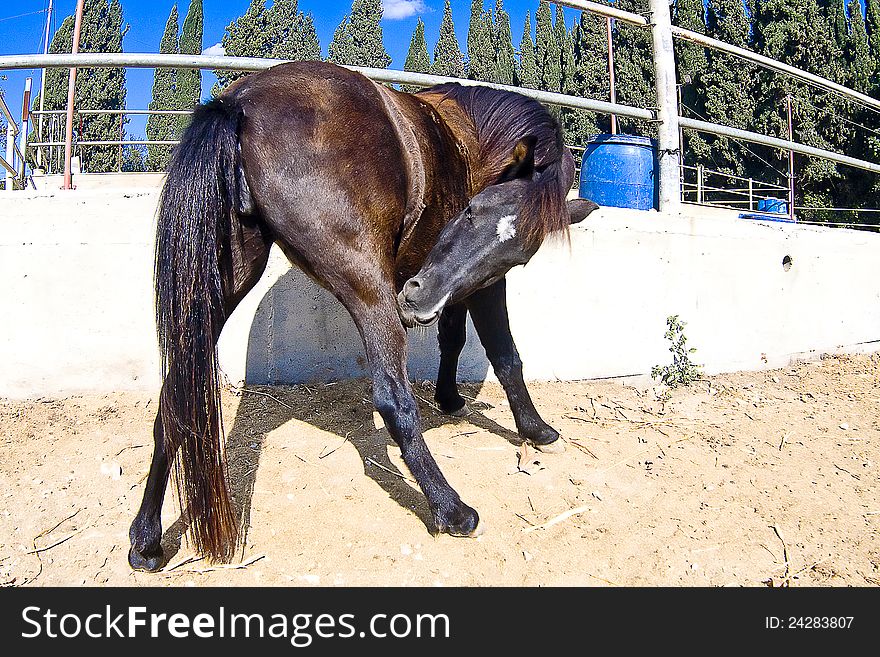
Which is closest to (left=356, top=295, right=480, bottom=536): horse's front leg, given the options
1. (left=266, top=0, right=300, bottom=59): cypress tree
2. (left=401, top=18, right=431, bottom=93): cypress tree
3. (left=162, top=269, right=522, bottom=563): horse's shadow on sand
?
(left=162, top=269, right=522, bottom=563): horse's shadow on sand

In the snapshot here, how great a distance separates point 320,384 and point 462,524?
1.56m

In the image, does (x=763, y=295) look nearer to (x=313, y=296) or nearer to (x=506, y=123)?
(x=506, y=123)

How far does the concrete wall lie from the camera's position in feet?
9.93

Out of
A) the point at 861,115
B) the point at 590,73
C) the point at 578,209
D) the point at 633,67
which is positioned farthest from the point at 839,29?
the point at 578,209

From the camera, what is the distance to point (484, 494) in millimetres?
2297

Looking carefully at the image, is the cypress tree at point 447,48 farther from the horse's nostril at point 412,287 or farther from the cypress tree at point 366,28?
the horse's nostril at point 412,287

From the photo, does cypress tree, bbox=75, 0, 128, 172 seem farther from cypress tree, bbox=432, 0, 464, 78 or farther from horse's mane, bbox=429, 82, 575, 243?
cypress tree, bbox=432, 0, 464, 78

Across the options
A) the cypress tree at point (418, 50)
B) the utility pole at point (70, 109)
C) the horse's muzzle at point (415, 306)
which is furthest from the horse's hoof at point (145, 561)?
the cypress tree at point (418, 50)

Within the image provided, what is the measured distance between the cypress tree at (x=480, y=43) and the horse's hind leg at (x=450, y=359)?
98.7 feet

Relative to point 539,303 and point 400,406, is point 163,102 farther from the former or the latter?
point 400,406

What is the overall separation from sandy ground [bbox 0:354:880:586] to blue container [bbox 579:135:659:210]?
55.1 inches

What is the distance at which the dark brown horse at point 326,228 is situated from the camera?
5.70 feet

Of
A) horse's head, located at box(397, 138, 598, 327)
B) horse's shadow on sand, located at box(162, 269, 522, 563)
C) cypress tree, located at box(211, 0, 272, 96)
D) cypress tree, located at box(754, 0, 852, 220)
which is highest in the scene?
cypress tree, located at box(211, 0, 272, 96)

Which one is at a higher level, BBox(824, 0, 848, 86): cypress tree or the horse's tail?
BBox(824, 0, 848, 86): cypress tree
